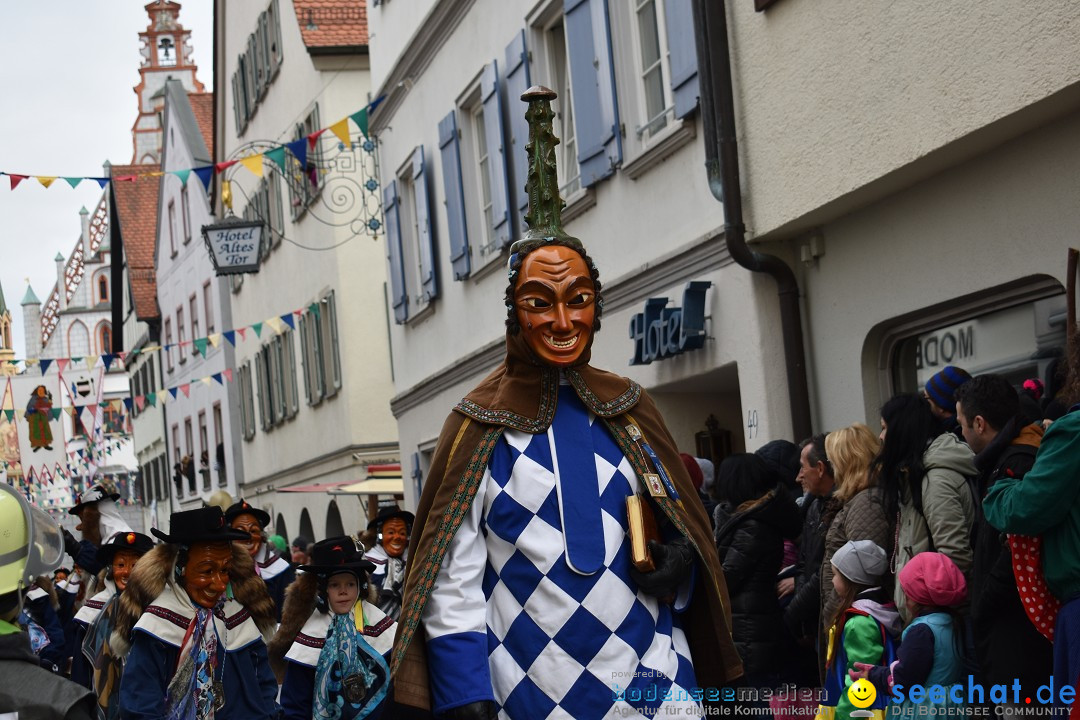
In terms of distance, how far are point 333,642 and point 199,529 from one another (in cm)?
79

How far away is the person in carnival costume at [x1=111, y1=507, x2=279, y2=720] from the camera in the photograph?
279 inches

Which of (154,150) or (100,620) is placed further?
(154,150)

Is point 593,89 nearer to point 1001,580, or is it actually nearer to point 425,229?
point 425,229

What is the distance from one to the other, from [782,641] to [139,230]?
47976 mm

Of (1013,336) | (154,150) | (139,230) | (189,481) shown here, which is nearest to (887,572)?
(1013,336)

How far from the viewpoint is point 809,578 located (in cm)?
771

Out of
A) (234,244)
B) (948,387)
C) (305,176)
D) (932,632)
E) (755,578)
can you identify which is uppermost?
(305,176)

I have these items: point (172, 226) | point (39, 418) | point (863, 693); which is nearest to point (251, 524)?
point (863, 693)

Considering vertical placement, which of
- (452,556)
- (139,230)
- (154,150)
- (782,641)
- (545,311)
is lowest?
(782,641)

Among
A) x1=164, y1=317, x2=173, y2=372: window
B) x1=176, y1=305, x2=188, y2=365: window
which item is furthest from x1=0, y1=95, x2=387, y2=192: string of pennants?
x1=164, y1=317, x2=173, y2=372: window

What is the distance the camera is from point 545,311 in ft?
15.1

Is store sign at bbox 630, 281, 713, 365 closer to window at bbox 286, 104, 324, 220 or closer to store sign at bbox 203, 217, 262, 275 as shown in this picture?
store sign at bbox 203, 217, 262, 275

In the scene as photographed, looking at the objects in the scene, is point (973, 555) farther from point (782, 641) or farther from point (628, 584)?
point (628, 584)

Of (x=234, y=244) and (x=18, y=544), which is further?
(x=234, y=244)
